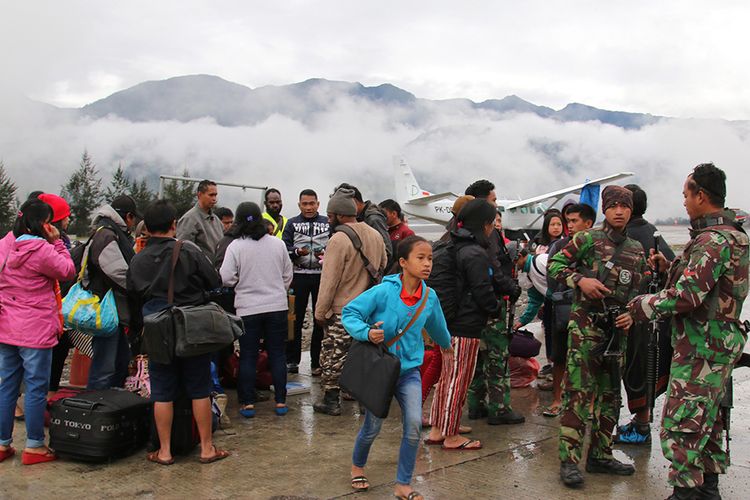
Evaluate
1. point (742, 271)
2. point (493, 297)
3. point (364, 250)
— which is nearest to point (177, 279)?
point (364, 250)

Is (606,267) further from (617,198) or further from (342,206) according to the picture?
(342,206)

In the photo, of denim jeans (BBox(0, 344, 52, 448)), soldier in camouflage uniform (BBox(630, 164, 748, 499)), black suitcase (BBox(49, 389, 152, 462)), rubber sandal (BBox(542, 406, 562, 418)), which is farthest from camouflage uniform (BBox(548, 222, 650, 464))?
denim jeans (BBox(0, 344, 52, 448))

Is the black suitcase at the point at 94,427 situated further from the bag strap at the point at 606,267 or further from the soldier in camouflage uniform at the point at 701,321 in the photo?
the soldier in camouflage uniform at the point at 701,321

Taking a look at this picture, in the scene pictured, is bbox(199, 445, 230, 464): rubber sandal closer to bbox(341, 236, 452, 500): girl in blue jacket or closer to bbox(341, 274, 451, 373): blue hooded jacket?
bbox(341, 236, 452, 500): girl in blue jacket

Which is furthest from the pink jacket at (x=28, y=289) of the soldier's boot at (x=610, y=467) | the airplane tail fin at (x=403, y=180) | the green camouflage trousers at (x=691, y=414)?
the airplane tail fin at (x=403, y=180)

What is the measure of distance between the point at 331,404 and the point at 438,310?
6.96ft

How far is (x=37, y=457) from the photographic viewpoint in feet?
16.1

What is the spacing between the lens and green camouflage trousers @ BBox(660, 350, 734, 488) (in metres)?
4.00

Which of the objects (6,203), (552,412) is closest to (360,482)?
(552,412)

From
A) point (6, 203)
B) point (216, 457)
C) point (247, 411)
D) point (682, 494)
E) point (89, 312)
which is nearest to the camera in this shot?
point (682, 494)

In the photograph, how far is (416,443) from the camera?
418 centimetres

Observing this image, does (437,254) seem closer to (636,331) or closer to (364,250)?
(364,250)

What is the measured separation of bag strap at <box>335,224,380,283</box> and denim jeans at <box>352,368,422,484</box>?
81.1 inches

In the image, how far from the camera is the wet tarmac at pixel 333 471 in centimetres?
442
